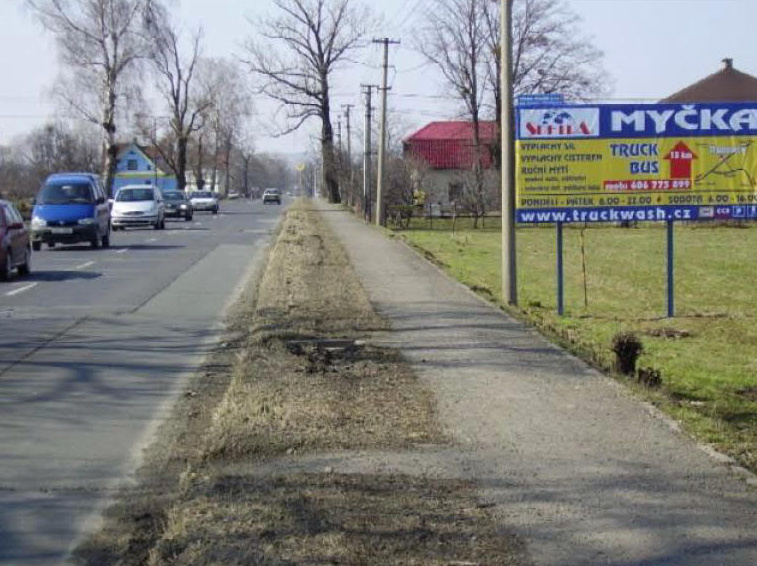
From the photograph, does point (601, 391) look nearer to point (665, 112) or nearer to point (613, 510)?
point (613, 510)

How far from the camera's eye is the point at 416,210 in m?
53.8

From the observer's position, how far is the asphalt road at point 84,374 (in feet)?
21.0

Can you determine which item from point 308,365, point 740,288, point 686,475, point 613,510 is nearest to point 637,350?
point 308,365

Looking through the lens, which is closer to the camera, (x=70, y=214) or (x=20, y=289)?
(x=20, y=289)

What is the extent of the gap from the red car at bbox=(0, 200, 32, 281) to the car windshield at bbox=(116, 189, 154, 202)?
68.4ft

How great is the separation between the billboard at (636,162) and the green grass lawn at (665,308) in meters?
1.67

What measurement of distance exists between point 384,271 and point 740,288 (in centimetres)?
702

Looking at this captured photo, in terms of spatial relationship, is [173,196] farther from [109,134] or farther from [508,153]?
[508,153]

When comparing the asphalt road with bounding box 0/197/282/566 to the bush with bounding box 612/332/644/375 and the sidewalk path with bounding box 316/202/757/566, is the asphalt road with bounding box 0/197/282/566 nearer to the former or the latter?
the sidewalk path with bounding box 316/202/757/566

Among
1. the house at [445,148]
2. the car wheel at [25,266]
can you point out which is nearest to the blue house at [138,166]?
the house at [445,148]

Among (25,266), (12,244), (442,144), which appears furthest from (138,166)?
(12,244)

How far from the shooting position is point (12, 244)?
21.0m

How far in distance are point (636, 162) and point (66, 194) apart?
61.6 ft

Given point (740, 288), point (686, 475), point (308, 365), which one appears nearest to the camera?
point (686, 475)
